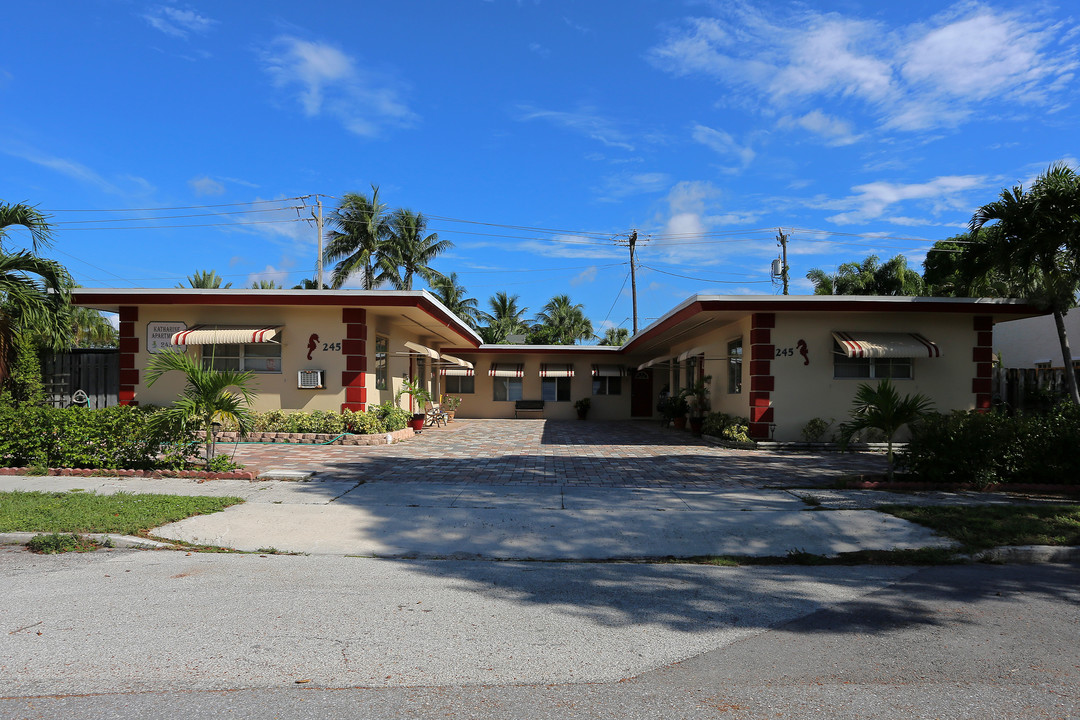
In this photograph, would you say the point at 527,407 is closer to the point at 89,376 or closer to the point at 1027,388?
the point at 89,376

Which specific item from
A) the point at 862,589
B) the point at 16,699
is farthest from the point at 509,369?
the point at 16,699

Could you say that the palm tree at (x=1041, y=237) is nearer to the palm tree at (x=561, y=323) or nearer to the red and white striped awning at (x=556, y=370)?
the red and white striped awning at (x=556, y=370)

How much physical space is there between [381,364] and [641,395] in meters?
14.3

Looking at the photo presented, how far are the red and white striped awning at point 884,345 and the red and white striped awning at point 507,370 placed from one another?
14835mm

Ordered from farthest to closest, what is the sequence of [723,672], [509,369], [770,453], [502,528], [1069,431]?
[509,369], [770,453], [1069,431], [502,528], [723,672]

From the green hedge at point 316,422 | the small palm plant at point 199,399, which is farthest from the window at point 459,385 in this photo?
the small palm plant at point 199,399

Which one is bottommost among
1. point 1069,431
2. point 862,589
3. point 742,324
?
point 862,589

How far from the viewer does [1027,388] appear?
60.4ft

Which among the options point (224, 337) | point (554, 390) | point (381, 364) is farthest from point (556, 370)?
point (224, 337)

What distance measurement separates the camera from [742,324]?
54.6 feet

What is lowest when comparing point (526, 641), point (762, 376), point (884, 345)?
point (526, 641)

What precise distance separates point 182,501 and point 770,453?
11328mm

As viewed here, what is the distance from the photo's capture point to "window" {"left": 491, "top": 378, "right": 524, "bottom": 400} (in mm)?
28844

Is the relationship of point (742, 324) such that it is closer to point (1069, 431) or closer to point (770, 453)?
point (770, 453)
